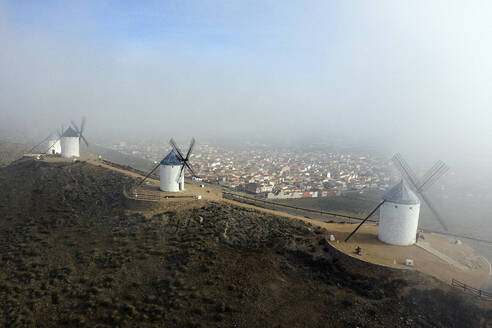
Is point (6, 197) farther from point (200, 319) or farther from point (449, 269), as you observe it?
point (449, 269)

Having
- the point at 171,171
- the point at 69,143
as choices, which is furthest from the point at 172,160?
the point at 69,143

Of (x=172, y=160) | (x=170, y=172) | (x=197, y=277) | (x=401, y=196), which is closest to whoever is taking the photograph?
(x=197, y=277)

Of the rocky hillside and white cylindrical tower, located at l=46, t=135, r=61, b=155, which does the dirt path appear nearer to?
the rocky hillside

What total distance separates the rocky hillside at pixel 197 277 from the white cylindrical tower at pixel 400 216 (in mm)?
3477

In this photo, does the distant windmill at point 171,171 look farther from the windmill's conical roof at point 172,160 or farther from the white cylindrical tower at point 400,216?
the white cylindrical tower at point 400,216

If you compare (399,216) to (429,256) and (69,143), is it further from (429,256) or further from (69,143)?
(69,143)

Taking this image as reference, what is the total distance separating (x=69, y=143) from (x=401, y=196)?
31727 millimetres

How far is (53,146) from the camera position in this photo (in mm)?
40219


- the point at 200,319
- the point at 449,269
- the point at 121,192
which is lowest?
the point at 200,319

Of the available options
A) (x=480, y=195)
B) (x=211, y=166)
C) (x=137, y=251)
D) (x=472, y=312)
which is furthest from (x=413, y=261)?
(x=211, y=166)

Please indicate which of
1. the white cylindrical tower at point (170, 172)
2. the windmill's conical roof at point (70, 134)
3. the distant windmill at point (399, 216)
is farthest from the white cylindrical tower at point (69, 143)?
the distant windmill at point (399, 216)

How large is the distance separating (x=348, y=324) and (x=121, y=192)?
1847 cm

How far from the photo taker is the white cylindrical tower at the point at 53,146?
40000 mm

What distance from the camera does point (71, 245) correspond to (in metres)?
19.2
